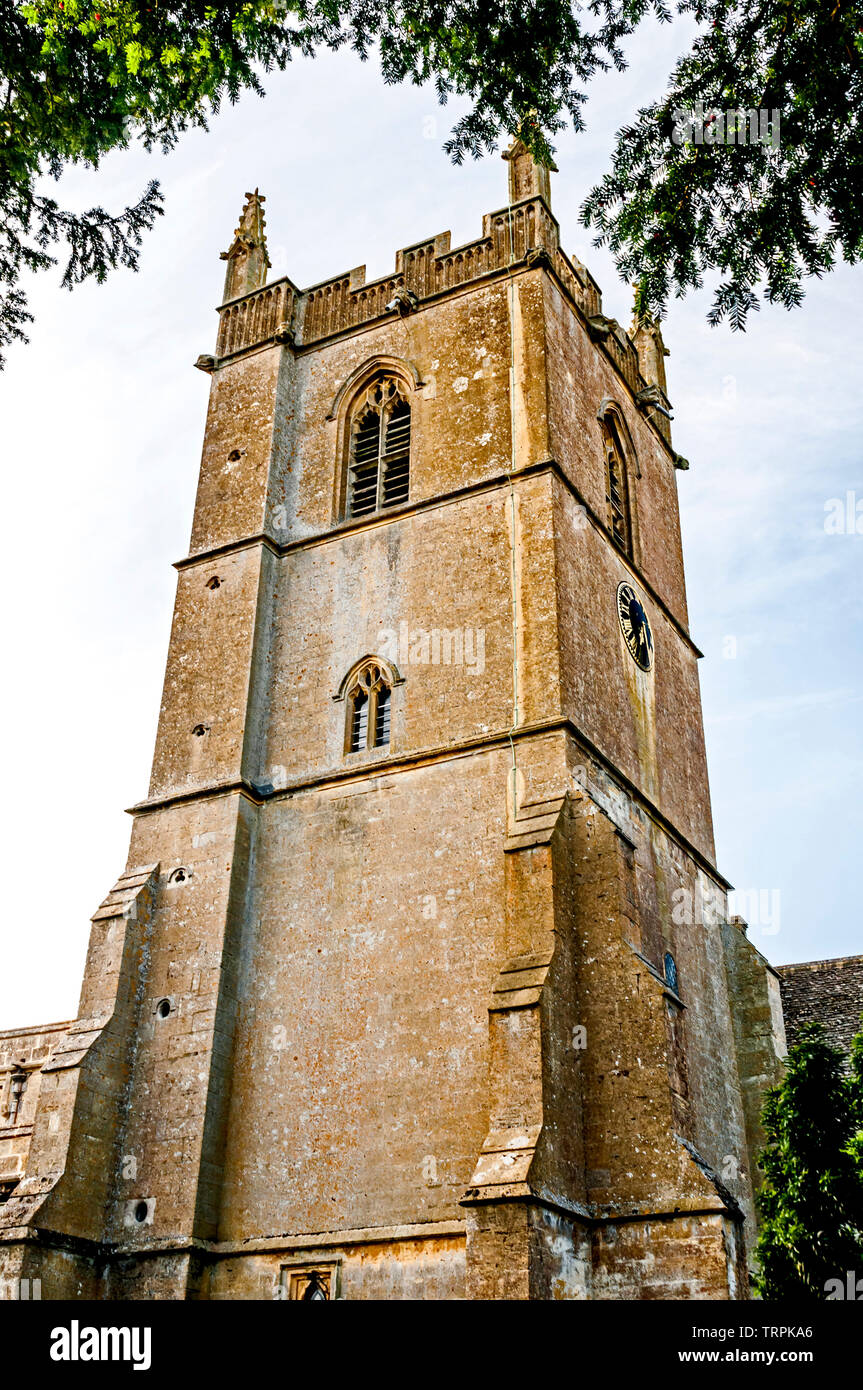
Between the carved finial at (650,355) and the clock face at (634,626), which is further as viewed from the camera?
the carved finial at (650,355)

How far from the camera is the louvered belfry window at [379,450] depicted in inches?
804

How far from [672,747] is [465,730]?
17.3ft

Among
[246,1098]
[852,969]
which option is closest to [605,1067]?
[246,1098]

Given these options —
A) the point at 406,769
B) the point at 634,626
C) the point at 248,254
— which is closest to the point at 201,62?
the point at 406,769

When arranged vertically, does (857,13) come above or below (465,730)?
below

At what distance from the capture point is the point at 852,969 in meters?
22.5

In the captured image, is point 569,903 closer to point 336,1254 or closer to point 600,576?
point 336,1254

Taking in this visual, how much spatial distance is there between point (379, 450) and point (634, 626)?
16.8 ft

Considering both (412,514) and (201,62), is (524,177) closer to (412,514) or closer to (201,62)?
(412,514)

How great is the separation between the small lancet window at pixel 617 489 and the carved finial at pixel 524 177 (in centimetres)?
412

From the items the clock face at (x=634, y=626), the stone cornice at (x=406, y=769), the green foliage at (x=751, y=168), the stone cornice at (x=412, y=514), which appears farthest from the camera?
the clock face at (x=634, y=626)

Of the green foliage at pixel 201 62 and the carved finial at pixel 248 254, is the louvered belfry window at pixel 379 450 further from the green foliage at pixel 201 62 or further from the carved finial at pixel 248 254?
the green foliage at pixel 201 62

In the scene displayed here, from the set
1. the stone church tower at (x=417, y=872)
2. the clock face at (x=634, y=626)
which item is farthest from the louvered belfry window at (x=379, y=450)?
the clock face at (x=634, y=626)

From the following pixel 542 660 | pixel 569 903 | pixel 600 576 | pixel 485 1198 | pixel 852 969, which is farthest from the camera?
pixel 852 969
